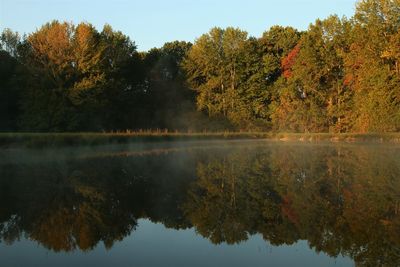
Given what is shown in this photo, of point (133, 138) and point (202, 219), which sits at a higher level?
point (133, 138)

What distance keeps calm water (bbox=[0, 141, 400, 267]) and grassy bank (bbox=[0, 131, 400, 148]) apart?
1224cm

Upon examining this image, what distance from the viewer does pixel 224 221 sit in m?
8.04

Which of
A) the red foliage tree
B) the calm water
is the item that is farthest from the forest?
the calm water

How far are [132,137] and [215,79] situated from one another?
26876mm

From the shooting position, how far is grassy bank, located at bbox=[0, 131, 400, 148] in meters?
26.4

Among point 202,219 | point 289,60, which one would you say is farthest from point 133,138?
point 289,60

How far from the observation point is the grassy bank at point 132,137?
26359 mm

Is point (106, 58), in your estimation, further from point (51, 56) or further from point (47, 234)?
point (47, 234)

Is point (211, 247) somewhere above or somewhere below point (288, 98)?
below

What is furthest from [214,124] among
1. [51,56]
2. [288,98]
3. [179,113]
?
[51,56]

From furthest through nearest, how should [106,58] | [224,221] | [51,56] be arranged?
[106,58] < [51,56] < [224,221]

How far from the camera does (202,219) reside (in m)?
8.27

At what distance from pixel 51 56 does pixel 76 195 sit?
1626 inches

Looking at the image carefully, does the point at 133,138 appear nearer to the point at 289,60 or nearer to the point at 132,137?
the point at 132,137
